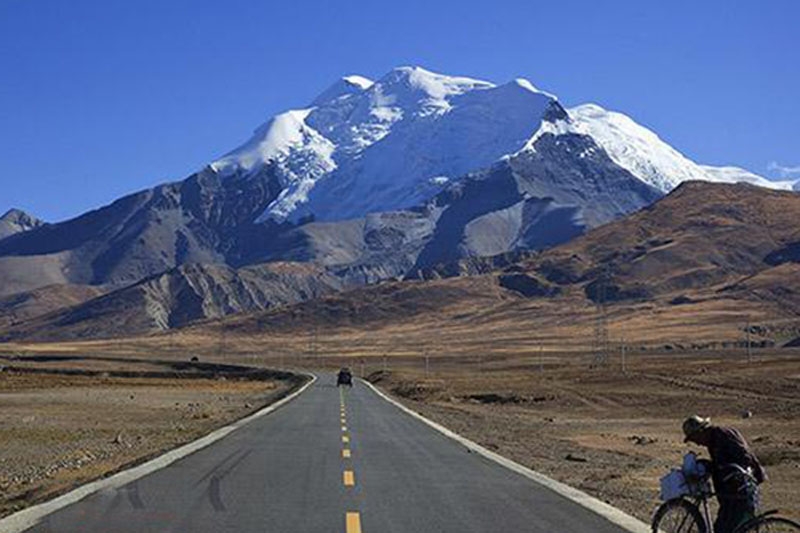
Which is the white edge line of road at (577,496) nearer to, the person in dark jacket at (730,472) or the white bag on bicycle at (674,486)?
the white bag on bicycle at (674,486)

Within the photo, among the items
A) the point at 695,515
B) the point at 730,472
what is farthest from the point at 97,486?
the point at 730,472

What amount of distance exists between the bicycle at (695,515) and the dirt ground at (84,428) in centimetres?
907

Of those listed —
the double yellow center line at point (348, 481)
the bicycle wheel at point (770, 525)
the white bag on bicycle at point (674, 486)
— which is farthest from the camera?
the double yellow center line at point (348, 481)

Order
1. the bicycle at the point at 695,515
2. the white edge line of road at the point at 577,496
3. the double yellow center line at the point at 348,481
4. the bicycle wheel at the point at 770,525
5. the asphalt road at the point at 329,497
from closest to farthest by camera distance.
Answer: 1. the bicycle wheel at the point at 770,525
2. the bicycle at the point at 695,515
3. the double yellow center line at the point at 348,481
4. the asphalt road at the point at 329,497
5. the white edge line of road at the point at 577,496

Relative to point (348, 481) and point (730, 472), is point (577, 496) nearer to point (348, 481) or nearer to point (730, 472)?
point (348, 481)

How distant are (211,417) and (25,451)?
57.1 feet

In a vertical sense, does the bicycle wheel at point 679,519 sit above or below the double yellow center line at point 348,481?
above

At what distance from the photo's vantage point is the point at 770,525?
11438 mm

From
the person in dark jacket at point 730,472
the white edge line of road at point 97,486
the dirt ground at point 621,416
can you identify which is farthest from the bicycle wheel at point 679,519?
the white edge line of road at point 97,486

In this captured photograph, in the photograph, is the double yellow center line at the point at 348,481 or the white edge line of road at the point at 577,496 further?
the white edge line of road at the point at 577,496

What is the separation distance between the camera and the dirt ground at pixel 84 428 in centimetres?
2314

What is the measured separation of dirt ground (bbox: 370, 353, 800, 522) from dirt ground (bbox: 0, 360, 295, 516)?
899 cm

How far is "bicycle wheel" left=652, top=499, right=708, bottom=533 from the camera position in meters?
12.3

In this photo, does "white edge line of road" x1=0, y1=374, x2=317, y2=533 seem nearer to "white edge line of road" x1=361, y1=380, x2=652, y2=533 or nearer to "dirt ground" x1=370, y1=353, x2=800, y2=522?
"white edge line of road" x1=361, y1=380, x2=652, y2=533
